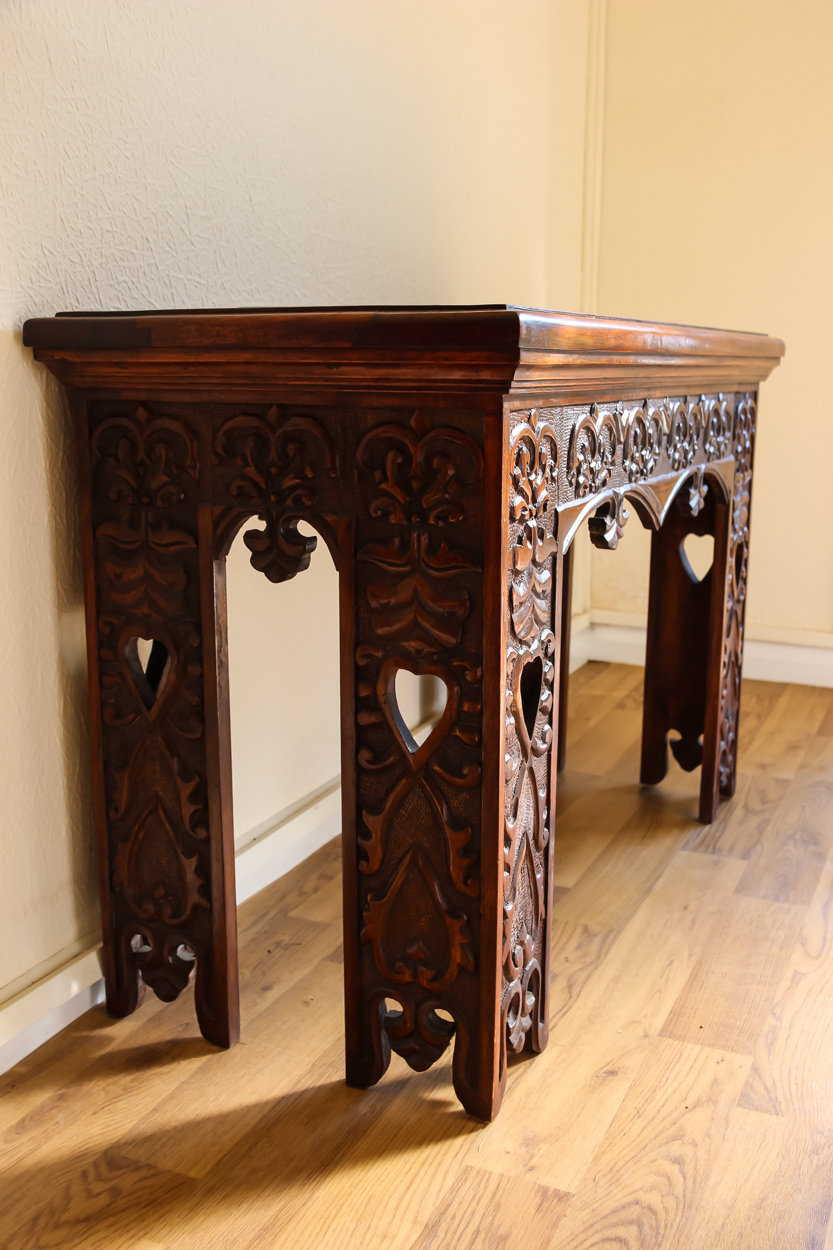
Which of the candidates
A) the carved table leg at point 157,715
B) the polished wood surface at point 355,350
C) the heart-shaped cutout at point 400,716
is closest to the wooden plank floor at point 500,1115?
the carved table leg at point 157,715

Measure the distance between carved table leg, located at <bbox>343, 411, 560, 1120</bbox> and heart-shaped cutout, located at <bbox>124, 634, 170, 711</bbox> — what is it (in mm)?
294

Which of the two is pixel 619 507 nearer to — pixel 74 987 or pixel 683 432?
pixel 683 432

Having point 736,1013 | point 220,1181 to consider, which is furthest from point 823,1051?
point 220,1181

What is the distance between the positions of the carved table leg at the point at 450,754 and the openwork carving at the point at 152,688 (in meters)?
0.23

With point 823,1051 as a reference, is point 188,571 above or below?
above

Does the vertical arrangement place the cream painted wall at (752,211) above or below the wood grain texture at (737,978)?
above

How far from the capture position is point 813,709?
2.97 m

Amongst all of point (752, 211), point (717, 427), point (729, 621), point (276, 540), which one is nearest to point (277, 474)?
point (276, 540)

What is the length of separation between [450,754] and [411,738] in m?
0.05

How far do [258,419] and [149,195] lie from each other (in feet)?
1.64

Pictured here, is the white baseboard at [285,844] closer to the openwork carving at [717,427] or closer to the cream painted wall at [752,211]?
the openwork carving at [717,427]

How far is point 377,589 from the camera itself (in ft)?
3.82

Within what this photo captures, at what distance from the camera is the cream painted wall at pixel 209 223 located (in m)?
1.30

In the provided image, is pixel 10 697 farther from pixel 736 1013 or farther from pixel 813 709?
pixel 813 709
